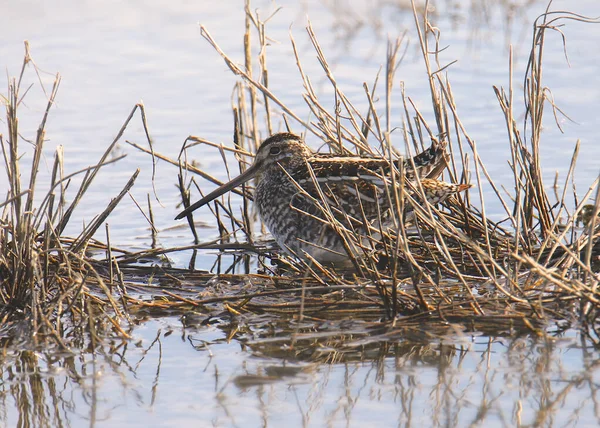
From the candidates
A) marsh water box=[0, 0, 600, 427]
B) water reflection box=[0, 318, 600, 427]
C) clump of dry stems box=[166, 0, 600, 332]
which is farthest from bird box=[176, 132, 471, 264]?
water reflection box=[0, 318, 600, 427]

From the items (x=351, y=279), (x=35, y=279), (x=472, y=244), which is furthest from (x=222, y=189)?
(x=472, y=244)

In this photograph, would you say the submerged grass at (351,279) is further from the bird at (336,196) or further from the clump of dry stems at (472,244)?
the bird at (336,196)

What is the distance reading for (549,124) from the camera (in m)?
7.75

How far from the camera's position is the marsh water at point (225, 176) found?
3656 millimetres

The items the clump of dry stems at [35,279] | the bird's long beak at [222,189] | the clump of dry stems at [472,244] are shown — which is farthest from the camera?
the bird's long beak at [222,189]

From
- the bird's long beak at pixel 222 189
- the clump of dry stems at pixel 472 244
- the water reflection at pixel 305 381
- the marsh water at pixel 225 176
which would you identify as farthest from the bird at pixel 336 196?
the water reflection at pixel 305 381

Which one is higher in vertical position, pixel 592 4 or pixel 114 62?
pixel 592 4

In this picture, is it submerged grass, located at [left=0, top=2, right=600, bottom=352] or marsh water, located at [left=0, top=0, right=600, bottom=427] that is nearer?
marsh water, located at [left=0, top=0, right=600, bottom=427]

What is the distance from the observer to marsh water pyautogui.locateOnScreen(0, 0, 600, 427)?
3.66 meters

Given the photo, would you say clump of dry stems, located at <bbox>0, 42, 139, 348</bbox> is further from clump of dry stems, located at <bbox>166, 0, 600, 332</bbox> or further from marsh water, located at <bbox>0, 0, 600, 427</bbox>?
clump of dry stems, located at <bbox>166, 0, 600, 332</bbox>

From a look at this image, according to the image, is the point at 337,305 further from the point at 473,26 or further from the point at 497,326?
the point at 473,26

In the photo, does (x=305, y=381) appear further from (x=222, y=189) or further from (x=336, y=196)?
(x=222, y=189)

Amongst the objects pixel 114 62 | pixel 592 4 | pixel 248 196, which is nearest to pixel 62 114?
pixel 114 62

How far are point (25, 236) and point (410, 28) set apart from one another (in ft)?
20.6
